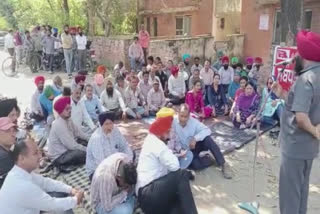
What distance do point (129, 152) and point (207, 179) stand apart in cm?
114

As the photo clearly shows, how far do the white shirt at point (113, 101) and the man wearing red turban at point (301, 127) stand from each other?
4.72m

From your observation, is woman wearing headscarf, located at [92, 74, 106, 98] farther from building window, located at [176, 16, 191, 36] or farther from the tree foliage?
building window, located at [176, 16, 191, 36]

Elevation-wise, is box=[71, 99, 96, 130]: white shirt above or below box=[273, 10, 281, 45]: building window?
below

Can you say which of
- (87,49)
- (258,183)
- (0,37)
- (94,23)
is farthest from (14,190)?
(0,37)

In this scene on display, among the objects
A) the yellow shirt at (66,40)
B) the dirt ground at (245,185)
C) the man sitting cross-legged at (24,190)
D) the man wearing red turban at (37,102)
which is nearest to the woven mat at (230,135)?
the dirt ground at (245,185)

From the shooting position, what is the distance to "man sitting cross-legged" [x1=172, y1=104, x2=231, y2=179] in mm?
4801

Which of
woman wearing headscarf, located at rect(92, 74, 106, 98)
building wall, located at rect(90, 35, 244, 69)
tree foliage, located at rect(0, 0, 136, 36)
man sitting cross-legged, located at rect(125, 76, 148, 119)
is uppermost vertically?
tree foliage, located at rect(0, 0, 136, 36)

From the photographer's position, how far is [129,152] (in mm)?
4355

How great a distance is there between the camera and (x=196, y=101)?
281 inches

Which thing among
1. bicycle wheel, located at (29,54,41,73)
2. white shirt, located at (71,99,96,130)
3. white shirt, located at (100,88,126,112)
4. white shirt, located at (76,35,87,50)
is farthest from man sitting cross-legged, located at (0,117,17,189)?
bicycle wheel, located at (29,54,41,73)

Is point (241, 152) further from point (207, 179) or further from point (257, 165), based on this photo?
point (207, 179)

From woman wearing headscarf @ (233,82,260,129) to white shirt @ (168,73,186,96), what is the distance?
6.93 feet

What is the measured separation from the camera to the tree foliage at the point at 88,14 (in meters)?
15.7

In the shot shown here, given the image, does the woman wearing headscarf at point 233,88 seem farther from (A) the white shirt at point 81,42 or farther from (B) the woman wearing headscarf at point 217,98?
(A) the white shirt at point 81,42
